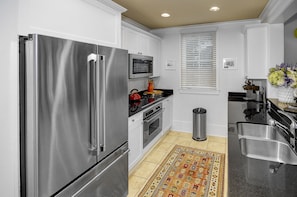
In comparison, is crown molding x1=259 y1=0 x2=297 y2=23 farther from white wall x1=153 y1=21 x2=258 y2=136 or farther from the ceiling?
white wall x1=153 y1=21 x2=258 y2=136

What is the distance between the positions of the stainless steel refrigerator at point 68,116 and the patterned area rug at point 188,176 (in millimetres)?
799

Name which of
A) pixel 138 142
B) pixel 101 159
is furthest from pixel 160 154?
pixel 101 159

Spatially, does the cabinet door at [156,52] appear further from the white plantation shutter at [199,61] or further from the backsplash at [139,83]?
the white plantation shutter at [199,61]

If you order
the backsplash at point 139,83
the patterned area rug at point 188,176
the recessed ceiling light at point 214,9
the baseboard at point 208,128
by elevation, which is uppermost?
the recessed ceiling light at point 214,9

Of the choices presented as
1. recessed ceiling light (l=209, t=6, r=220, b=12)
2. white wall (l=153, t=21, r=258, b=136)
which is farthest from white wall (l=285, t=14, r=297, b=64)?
recessed ceiling light (l=209, t=6, r=220, b=12)

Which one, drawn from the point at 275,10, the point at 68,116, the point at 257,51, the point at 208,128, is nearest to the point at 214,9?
the point at 275,10

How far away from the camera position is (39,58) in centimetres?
115

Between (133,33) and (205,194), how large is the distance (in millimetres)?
2558

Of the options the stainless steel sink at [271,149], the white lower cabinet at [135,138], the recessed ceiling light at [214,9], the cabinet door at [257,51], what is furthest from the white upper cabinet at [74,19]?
the cabinet door at [257,51]

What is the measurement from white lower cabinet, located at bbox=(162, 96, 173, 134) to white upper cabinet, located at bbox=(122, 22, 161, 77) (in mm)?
668

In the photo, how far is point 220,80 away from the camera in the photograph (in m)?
4.20

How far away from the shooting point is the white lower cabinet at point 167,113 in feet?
13.4

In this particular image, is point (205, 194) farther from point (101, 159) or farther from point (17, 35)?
point (17, 35)

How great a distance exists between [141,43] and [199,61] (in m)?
1.51
